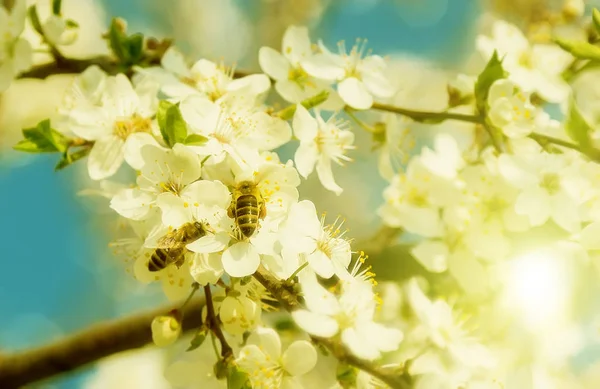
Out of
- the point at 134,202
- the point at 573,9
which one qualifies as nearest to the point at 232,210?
the point at 134,202

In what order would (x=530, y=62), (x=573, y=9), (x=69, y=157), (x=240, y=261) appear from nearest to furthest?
(x=240, y=261) → (x=69, y=157) → (x=530, y=62) → (x=573, y=9)

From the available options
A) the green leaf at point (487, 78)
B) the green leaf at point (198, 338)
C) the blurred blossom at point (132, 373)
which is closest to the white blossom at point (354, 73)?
the green leaf at point (487, 78)

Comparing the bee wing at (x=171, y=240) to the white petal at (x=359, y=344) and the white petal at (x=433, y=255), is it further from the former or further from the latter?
the white petal at (x=433, y=255)

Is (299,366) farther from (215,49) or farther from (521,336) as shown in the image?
(215,49)

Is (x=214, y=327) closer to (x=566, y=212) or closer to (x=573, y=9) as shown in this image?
(x=566, y=212)

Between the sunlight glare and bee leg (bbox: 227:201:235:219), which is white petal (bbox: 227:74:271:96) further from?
the sunlight glare

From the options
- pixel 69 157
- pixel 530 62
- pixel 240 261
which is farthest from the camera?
pixel 530 62

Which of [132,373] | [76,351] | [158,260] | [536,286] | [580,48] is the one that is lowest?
[132,373]
